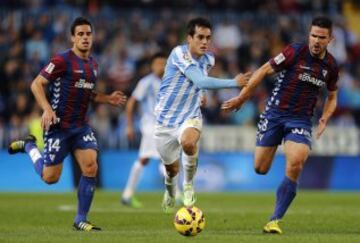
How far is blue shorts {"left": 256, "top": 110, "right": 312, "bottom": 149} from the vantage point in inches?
509

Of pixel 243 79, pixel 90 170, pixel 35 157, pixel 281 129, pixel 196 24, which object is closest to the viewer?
pixel 243 79

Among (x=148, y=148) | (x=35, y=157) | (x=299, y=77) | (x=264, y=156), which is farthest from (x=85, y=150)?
(x=148, y=148)

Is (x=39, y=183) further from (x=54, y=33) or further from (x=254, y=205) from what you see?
(x=254, y=205)

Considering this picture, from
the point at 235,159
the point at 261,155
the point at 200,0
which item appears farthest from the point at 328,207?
the point at 200,0

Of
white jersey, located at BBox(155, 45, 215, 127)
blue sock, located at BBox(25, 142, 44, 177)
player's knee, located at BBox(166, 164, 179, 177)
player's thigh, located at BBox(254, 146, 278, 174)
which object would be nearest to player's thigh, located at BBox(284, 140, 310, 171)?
player's thigh, located at BBox(254, 146, 278, 174)

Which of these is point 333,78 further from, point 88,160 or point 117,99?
→ point 88,160

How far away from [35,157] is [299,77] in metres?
3.76

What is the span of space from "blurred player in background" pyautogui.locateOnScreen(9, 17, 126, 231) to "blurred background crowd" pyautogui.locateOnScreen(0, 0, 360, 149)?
453 inches

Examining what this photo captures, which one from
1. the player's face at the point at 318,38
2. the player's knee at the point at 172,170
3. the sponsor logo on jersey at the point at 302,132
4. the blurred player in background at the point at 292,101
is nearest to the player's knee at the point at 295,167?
the blurred player in background at the point at 292,101

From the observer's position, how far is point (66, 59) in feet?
43.3

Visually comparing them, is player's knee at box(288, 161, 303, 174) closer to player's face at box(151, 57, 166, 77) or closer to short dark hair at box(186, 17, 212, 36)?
short dark hair at box(186, 17, 212, 36)

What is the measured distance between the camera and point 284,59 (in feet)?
42.2

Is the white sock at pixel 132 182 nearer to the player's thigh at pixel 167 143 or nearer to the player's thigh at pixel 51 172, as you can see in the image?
the player's thigh at pixel 167 143

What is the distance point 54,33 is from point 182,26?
367 cm
